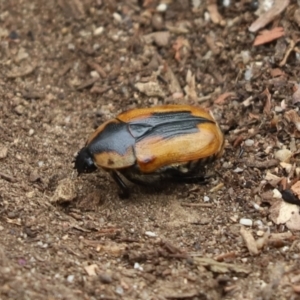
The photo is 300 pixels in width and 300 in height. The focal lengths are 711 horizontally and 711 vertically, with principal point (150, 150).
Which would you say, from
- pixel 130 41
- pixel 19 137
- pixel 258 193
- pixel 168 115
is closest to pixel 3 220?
pixel 19 137

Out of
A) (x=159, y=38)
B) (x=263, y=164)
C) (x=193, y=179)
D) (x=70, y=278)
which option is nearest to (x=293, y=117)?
(x=263, y=164)

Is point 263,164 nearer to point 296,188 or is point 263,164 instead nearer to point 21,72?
point 296,188

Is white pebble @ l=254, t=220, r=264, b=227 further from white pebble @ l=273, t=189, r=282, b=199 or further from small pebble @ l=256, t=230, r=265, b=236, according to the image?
white pebble @ l=273, t=189, r=282, b=199

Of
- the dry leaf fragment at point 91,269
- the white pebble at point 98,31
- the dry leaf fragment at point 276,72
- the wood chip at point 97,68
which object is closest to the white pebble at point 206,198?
the dry leaf fragment at point 91,269

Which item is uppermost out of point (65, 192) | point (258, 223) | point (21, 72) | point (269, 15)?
point (21, 72)

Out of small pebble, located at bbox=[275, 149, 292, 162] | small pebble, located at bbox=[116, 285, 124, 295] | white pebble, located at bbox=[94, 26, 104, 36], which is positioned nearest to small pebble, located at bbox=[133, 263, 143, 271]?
small pebble, located at bbox=[116, 285, 124, 295]
